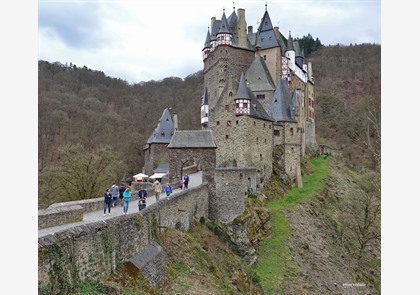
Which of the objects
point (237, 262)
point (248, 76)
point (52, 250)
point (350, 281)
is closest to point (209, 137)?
point (237, 262)

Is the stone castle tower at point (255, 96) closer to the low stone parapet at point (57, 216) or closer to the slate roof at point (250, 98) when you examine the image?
the slate roof at point (250, 98)

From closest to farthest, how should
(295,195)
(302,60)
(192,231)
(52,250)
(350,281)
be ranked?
(52,250) < (192,231) < (350,281) < (295,195) < (302,60)

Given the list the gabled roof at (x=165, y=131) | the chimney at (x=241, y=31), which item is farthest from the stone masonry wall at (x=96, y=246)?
the gabled roof at (x=165, y=131)

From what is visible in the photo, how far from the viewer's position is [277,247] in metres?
24.5

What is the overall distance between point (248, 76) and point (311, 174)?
1037cm

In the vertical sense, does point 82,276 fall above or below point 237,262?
above

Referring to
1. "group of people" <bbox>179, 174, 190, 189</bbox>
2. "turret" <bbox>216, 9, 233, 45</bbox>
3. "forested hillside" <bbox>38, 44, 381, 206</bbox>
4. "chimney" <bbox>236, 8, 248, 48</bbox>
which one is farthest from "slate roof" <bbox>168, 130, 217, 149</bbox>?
"chimney" <bbox>236, 8, 248, 48</bbox>

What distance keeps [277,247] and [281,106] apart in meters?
13.2

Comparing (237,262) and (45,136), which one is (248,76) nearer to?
(237,262)

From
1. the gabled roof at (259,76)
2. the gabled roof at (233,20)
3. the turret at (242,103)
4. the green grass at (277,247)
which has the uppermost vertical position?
the gabled roof at (233,20)

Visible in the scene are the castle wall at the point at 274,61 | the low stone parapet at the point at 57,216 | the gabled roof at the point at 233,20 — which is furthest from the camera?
the gabled roof at the point at 233,20

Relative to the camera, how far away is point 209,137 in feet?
81.3

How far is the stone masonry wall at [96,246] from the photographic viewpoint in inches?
304

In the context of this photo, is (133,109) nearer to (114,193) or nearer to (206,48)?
(206,48)
